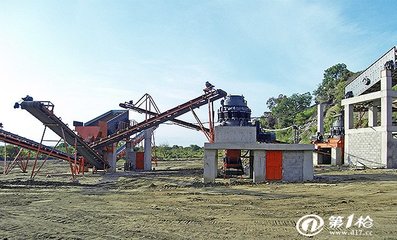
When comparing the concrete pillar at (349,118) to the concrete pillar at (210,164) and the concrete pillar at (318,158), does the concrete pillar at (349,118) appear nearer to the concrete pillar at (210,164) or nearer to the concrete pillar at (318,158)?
the concrete pillar at (318,158)

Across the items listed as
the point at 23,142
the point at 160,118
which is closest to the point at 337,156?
the point at 160,118

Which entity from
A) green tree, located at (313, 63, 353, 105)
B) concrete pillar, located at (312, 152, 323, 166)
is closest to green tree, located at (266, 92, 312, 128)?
green tree, located at (313, 63, 353, 105)

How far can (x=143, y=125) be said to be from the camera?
3316 cm

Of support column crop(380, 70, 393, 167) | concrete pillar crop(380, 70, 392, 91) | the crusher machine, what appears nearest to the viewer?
the crusher machine

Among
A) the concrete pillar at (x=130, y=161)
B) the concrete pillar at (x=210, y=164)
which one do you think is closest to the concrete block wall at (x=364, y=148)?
the concrete pillar at (x=210, y=164)

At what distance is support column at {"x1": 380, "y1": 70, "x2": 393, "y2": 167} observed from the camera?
1195 inches

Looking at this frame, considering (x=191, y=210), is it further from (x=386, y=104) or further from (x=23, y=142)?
(x=386, y=104)

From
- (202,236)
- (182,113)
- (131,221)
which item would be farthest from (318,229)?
(182,113)

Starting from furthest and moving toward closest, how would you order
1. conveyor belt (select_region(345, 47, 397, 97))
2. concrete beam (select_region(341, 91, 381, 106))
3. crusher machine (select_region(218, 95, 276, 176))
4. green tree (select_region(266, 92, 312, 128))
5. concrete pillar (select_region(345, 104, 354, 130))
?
green tree (select_region(266, 92, 312, 128)) < concrete pillar (select_region(345, 104, 354, 130)) < concrete beam (select_region(341, 91, 381, 106)) < conveyor belt (select_region(345, 47, 397, 97)) < crusher machine (select_region(218, 95, 276, 176))

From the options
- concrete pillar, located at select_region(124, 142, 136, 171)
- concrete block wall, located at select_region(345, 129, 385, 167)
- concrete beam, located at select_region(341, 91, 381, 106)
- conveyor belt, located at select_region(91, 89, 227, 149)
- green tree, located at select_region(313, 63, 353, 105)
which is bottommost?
concrete pillar, located at select_region(124, 142, 136, 171)

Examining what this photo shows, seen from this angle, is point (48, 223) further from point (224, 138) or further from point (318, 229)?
point (224, 138)

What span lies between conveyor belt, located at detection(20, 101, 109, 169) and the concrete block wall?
863 inches

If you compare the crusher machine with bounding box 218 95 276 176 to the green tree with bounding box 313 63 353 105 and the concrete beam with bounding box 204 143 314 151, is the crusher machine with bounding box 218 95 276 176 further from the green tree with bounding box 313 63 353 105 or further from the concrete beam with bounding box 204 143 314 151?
the green tree with bounding box 313 63 353 105

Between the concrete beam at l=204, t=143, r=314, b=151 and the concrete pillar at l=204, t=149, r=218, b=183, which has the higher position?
the concrete beam at l=204, t=143, r=314, b=151
